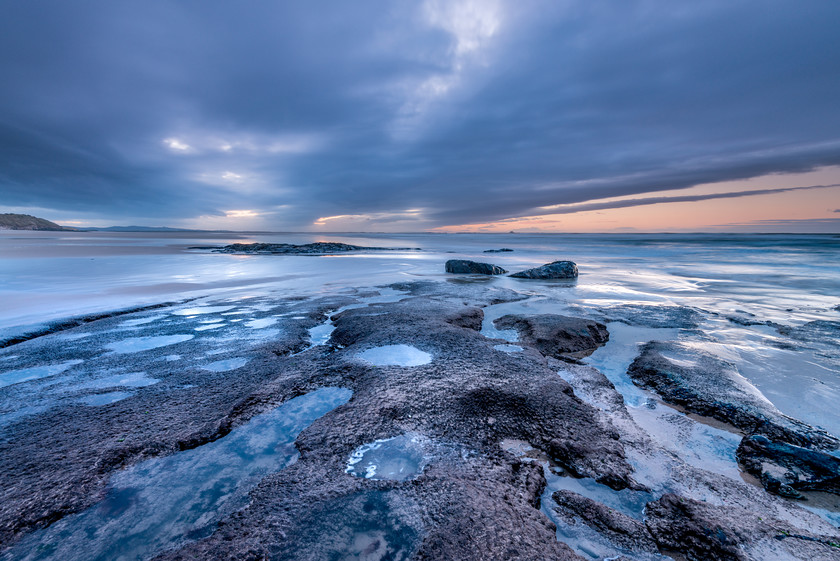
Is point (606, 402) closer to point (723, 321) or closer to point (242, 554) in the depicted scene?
point (242, 554)

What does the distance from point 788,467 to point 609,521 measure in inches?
64.6

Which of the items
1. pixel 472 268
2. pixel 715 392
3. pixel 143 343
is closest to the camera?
pixel 715 392

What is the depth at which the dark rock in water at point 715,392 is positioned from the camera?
9.66 ft

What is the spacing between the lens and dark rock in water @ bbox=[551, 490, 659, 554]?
1.93m

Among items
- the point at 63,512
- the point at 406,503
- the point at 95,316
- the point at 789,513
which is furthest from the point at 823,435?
the point at 95,316

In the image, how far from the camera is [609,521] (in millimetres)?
2057

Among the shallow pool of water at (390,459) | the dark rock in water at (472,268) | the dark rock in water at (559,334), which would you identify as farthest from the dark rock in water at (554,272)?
the shallow pool of water at (390,459)

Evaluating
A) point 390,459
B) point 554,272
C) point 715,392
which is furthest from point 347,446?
point 554,272

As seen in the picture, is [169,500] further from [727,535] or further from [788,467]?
[788,467]

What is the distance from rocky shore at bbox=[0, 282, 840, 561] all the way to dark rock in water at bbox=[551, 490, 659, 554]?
0.04ft

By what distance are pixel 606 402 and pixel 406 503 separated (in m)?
2.48

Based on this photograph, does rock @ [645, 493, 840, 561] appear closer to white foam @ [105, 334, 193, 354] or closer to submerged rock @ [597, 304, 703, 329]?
submerged rock @ [597, 304, 703, 329]

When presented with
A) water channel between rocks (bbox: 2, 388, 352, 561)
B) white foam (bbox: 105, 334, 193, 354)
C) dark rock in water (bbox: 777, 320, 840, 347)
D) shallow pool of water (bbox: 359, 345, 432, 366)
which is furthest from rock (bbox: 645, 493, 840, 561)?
white foam (bbox: 105, 334, 193, 354)

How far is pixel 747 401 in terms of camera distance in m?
3.42
